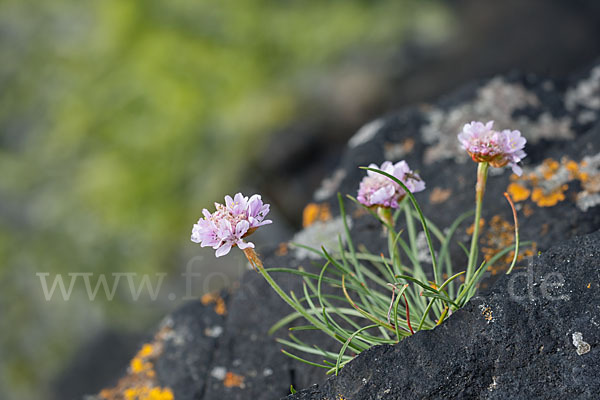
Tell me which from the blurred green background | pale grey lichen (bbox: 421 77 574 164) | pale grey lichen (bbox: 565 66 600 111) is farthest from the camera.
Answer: the blurred green background

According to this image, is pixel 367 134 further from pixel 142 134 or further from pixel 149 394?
pixel 142 134

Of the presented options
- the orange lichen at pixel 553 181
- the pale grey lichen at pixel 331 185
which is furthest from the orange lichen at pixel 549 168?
the pale grey lichen at pixel 331 185

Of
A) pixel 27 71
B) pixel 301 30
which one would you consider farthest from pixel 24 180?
pixel 301 30

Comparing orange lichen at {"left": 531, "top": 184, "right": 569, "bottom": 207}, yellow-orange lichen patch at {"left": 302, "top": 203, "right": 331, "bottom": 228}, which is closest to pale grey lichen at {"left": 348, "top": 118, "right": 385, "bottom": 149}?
yellow-orange lichen patch at {"left": 302, "top": 203, "right": 331, "bottom": 228}

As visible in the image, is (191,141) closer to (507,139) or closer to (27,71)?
(27,71)

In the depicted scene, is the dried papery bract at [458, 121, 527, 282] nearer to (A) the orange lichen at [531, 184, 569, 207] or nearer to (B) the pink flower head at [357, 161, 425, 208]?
(B) the pink flower head at [357, 161, 425, 208]

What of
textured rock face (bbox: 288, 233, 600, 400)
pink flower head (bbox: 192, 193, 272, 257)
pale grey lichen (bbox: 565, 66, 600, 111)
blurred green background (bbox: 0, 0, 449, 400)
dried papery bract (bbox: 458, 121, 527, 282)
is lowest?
textured rock face (bbox: 288, 233, 600, 400)

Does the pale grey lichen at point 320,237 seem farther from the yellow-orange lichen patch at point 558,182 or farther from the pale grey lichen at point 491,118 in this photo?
the yellow-orange lichen patch at point 558,182
